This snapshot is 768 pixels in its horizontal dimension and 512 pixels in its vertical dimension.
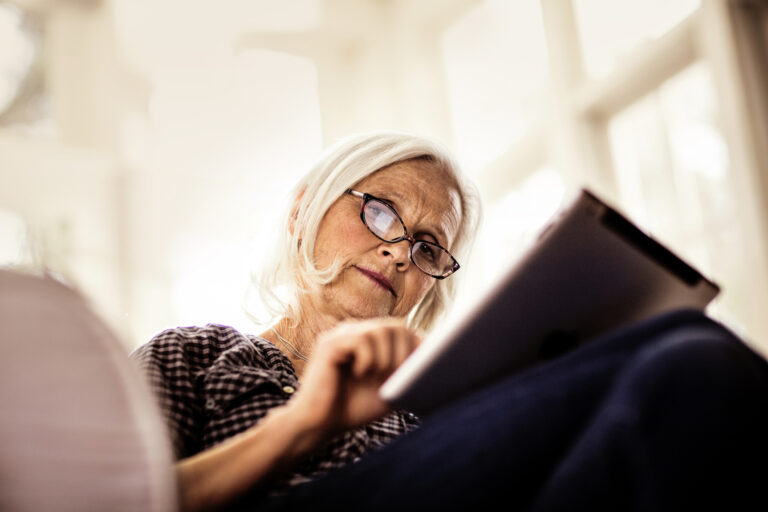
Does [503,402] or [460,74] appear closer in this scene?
[503,402]

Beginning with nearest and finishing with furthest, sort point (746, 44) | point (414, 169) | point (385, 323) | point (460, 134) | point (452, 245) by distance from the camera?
point (385, 323) < point (414, 169) < point (452, 245) < point (746, 44) < point (460, 134)

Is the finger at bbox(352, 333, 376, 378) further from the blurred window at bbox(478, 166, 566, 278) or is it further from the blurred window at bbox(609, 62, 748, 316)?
the blurred window at bbox(478, 166, 566, 278)

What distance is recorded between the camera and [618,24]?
2668 mm

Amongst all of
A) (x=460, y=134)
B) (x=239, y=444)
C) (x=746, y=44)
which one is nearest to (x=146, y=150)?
(x=460, y=134)

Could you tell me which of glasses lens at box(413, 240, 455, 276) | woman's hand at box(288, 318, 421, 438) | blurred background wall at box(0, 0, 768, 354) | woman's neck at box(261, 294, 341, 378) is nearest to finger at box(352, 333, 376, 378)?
woman's hand at box(288, 318, 421, 438)

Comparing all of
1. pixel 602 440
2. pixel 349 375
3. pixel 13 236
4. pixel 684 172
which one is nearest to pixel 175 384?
pixel 349 375

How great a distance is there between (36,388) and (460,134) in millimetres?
3057

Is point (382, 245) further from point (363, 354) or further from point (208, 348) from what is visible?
point (363, 354)

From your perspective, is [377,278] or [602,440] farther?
[377,278]

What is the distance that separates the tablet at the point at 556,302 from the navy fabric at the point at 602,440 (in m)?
0.07

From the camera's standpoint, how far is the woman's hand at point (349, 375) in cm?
66

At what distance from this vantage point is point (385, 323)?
0.68 meters

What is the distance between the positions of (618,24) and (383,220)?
1.68 meters

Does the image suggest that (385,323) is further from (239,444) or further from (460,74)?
(460,74)
